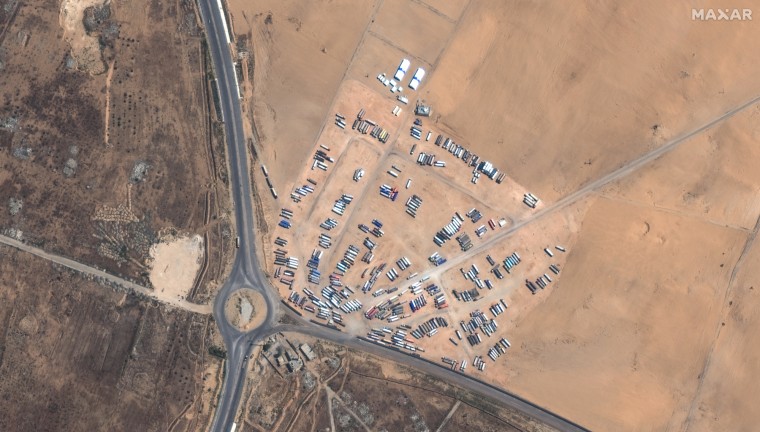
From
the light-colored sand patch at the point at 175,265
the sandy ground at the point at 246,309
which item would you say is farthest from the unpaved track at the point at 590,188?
the light-colored sand patch at the point at 175,265

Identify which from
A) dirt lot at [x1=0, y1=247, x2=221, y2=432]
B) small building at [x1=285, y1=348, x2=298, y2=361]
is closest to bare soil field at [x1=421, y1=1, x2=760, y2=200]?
small building at [x1=285, y1=348, x2=298, y2=361]

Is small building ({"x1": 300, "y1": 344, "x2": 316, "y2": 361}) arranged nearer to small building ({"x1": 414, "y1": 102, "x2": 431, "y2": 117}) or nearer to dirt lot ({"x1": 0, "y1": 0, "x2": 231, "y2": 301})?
dirt lot ({"x1": 0, "y1": 0, "x2": 231, "y2": 301})

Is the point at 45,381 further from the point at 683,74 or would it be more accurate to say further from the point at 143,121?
the point at 683,74

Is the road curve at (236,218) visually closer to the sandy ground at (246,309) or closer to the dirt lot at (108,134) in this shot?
the sandy ground at (246,309)

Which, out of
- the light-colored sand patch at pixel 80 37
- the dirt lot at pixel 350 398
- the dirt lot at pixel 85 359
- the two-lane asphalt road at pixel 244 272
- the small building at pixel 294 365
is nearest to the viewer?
the dirt lot at pixel 85 359

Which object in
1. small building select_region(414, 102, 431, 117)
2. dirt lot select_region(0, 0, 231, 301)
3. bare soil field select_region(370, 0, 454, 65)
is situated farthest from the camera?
bare soil field select_region(370, 0, 454, 65)

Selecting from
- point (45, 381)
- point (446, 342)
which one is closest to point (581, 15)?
point (446, 342)

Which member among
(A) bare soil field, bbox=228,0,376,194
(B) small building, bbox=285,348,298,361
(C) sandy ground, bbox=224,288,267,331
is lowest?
(B) small building, bbox=285,348,298,361
